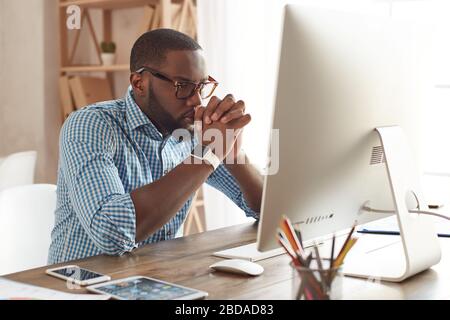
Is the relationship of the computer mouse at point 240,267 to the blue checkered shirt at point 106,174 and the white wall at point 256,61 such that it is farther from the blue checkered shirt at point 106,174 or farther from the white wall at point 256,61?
the white wall at point 256,61

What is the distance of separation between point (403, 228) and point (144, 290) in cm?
47

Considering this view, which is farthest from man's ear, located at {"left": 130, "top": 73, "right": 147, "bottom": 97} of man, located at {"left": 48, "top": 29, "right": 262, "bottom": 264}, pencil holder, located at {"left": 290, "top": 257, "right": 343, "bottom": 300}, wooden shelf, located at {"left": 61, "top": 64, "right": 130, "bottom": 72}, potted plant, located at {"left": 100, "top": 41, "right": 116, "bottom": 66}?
potted plant, located at {"left": 100, "top": 41, "right": 116, "bottom": 66}

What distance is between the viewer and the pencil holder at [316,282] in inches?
37.5

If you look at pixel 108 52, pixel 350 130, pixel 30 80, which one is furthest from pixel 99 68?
pixel 350 130

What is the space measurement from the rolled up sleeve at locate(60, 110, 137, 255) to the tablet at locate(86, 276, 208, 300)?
257 mm

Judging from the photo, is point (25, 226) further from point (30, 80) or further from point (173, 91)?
point (30, 80)

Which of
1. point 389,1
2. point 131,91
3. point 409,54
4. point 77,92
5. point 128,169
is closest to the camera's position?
point 409,54

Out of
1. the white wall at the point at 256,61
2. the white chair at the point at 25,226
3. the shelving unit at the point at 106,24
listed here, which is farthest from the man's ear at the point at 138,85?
the shelving unit at the point at 106,24

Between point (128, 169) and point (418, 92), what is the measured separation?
743 millimetres

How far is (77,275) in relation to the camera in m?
1.22

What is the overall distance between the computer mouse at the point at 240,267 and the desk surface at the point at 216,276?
0.01 meters

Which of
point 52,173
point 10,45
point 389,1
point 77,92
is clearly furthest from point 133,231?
point 10,45

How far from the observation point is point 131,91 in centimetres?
180
